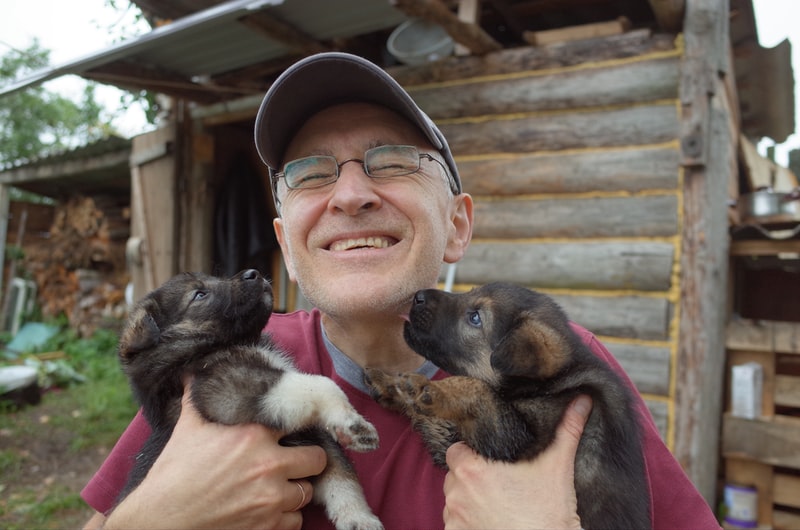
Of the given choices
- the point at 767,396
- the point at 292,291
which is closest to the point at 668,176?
the point at 767,396

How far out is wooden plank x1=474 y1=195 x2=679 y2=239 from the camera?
457 centimetres

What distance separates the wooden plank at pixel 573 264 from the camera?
179 inches

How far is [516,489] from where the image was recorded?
A: 1.86m

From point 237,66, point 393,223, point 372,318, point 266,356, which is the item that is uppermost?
point 237,66

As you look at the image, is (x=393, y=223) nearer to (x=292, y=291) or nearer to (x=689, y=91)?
(x=689, y=91)

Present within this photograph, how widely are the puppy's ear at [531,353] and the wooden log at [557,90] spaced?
10.5 ft

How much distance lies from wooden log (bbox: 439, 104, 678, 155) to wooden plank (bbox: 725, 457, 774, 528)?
9.94ft

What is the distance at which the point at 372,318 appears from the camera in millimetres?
2199

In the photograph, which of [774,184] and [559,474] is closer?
[559,474]

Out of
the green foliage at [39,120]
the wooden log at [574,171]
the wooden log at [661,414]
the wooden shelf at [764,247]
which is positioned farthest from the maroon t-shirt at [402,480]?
the green foliage at [39,120]

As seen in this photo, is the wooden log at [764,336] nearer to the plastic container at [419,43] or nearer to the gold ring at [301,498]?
the plastic container at [419,43]

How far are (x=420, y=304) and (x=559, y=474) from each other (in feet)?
2.61

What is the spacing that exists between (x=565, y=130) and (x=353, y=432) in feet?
12.6

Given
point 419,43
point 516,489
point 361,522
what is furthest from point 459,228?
point 419,43
